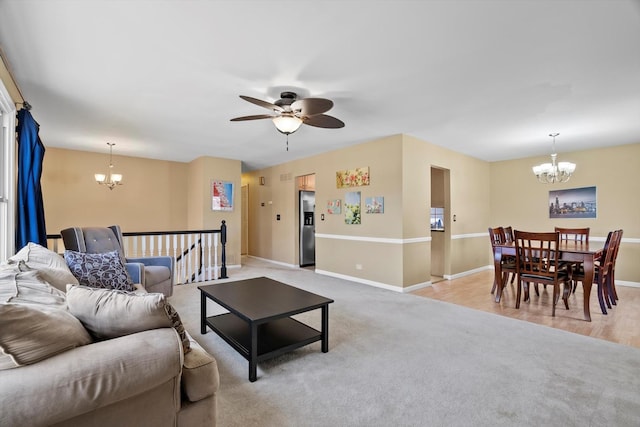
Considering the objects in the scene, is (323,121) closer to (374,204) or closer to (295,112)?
(295,112)

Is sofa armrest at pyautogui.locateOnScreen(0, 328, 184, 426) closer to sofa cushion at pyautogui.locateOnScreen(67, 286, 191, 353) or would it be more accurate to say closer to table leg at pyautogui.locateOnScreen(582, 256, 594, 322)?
sofa cushion at pyautogui.locateOnScreen(67, 286, 191, 353)

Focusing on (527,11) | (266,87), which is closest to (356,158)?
(266,87)

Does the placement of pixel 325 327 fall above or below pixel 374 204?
below

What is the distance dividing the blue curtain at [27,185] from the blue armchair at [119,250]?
282 mm

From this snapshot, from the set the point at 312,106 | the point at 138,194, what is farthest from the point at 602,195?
the point at 138,194

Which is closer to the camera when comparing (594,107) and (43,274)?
(43,274)

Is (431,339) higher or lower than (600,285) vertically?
lower

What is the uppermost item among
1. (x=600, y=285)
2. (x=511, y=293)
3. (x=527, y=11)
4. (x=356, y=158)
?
(x=527, y=11)

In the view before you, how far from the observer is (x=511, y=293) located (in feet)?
15.1

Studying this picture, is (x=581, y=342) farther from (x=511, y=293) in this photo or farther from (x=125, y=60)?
(x=125, y=60)

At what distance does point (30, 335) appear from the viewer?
102cm

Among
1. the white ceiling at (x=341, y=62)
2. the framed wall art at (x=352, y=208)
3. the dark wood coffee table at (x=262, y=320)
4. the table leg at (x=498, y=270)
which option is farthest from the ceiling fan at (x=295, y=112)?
the table leg at (x=498, y=270)

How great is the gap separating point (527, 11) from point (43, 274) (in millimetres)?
3470

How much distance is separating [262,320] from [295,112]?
1.95 m
